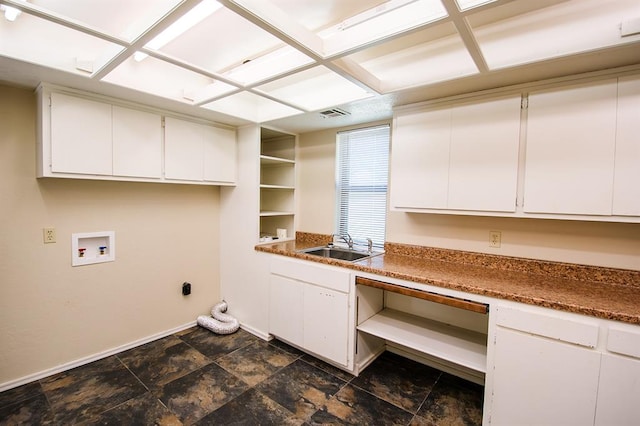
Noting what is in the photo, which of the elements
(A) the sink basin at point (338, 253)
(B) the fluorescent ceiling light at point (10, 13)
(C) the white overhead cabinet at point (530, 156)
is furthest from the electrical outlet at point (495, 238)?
(B) the fluorescent ceiling light at point (10, 13)

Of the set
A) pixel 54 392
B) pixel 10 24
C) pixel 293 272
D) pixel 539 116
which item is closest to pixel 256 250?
pixel 293 272

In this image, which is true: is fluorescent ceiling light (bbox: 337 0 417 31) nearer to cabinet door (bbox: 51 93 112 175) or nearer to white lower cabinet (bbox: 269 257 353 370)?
white lower cabinet (bbox: 269 257 353 370)

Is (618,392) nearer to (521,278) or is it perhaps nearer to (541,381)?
(541,381)

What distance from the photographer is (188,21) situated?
1.77 metres

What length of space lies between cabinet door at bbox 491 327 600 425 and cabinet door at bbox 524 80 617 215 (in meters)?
0.77

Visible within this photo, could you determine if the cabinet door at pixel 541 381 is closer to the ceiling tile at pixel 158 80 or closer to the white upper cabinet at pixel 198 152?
the ceiling tile at pixel 158 80

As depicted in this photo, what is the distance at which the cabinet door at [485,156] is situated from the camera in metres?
1.83

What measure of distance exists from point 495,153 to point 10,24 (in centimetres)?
294

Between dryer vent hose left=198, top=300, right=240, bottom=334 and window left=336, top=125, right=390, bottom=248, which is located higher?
window left=336, top=125, right=390, bottom=248

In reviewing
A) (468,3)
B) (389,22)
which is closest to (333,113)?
(389,22)

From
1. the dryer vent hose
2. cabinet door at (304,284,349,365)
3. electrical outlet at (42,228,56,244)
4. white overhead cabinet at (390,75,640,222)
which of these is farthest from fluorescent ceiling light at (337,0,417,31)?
the dryer vent hose

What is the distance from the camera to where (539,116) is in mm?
1737

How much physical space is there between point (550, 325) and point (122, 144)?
3.04 meters

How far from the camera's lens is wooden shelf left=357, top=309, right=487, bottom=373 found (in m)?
1.86
